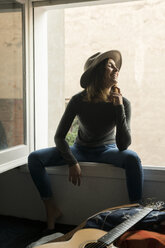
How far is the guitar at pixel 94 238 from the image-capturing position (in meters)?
1.55

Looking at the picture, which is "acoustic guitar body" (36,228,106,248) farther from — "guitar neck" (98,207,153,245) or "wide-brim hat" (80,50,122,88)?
"wide-brim hat" (80,50,122,88)

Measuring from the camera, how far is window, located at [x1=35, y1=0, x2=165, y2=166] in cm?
557

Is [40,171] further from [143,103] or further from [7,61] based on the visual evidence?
[143,103]

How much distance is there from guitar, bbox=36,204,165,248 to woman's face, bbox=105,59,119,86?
128cm

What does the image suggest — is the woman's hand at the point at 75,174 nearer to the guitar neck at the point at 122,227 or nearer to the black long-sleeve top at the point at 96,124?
the black long-sleeve top at the point at 96,124

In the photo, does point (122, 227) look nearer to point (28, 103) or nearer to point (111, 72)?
point (111, 72)

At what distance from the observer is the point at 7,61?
2.63 m

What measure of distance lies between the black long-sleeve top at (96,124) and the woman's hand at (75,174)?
45mm

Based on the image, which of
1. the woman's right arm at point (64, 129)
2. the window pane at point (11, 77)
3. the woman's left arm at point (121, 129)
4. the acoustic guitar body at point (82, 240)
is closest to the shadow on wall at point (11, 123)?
the window pane at point (11, 77)

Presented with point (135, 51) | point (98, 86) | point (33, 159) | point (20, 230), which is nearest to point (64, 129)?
point (33, 159)

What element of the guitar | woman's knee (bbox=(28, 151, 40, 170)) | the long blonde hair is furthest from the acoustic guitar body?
the long blonde hair

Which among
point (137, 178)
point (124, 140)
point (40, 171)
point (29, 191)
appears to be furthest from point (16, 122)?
point (137, 178)

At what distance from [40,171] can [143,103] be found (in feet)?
11.1

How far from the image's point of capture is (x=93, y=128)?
2746 millimetres
